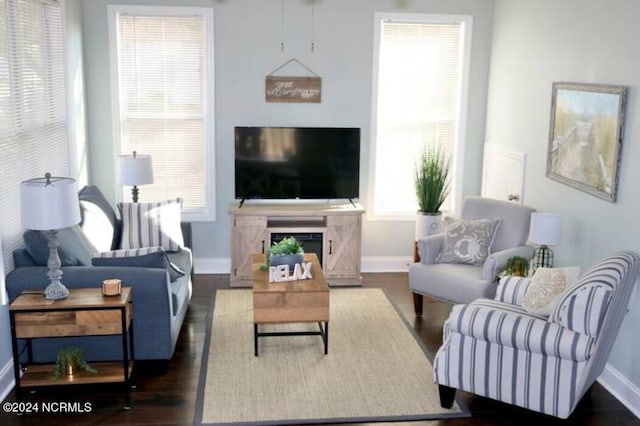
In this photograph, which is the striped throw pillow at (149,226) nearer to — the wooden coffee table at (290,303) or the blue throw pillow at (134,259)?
the blue throw pillow at (134,259)

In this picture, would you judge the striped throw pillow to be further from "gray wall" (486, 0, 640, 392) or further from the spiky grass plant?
"gray wall" (486, 0, 640, 392)

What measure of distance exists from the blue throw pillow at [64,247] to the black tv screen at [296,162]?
6.40 ft

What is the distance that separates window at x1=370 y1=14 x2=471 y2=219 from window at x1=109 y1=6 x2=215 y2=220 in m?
1.63

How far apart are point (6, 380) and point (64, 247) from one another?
2.86 feet

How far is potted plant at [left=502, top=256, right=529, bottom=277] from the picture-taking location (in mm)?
4766

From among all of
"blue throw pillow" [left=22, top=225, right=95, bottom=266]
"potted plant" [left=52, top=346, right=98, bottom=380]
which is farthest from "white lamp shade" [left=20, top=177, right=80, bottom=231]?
"potted plant" [left=52, top=346, right=98, bottom=380]

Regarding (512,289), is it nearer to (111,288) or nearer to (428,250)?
(428,250)

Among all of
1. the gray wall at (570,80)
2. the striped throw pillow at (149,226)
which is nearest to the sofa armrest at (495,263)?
the gray wall at (570,80)

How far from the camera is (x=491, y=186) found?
252 inches

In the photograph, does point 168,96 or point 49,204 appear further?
point 168,96

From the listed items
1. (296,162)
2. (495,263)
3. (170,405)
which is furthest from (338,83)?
(170,405)

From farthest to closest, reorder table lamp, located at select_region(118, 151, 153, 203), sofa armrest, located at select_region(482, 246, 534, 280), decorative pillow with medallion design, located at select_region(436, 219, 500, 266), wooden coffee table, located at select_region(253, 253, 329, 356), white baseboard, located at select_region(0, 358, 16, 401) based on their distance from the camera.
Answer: table lamp, located at select_region(118, 151, 153, 203), decorative pillow with medallion design, located at select_region(436, 219, 500, 266), sofa armrest, located at select_region(482, 246, 534, 280), wooden coffee table, located at select_region(253, 253, 329, 356), white baseboard, located at select_region(0, 358, 16, 401)

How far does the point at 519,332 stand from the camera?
3562 mm

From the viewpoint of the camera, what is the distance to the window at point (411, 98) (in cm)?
637
